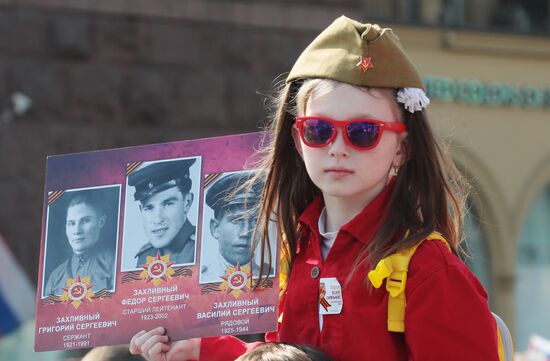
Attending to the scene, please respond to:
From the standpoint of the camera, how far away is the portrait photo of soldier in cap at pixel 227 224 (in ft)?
10.7

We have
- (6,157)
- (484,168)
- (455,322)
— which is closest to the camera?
(455,322)

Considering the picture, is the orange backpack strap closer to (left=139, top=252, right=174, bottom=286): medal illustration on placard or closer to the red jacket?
the red jacket

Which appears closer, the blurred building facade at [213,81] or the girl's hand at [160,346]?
the girl's hand at [160,346]

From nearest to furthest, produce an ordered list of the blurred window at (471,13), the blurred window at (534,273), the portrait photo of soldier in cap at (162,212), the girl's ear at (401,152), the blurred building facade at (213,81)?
the girl's ear at (401,152), the portrait photo of soldier in cap at (162,212), the blurred building facade at (213,81), the blurred window at (471,13), the blurred window at (534,273)

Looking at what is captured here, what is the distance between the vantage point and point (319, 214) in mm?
3307

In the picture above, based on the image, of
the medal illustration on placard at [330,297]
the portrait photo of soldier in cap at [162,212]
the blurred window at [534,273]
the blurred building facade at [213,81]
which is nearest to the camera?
the medal illustration on placard at [330,297]

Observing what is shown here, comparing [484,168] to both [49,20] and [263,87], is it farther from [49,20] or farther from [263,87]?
[49,20]

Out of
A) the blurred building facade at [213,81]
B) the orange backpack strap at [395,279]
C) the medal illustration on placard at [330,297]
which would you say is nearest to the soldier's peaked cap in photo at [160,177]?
the medal illustration on placard at [330,297]

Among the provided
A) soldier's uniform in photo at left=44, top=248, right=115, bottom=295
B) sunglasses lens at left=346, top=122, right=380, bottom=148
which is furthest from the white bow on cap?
soldier's uniform in photo at left=44, top=248, right=115, bottom=295

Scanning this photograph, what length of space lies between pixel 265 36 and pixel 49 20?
1.89 m

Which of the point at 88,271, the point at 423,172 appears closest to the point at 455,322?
the point at 423,172

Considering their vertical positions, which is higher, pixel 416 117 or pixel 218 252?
pixel 416 117

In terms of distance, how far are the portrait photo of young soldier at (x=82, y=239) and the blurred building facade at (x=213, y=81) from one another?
7.39m

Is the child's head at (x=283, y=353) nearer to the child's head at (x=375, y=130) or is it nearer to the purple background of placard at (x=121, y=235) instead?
the purple background of placard at (x=121, y=235)
